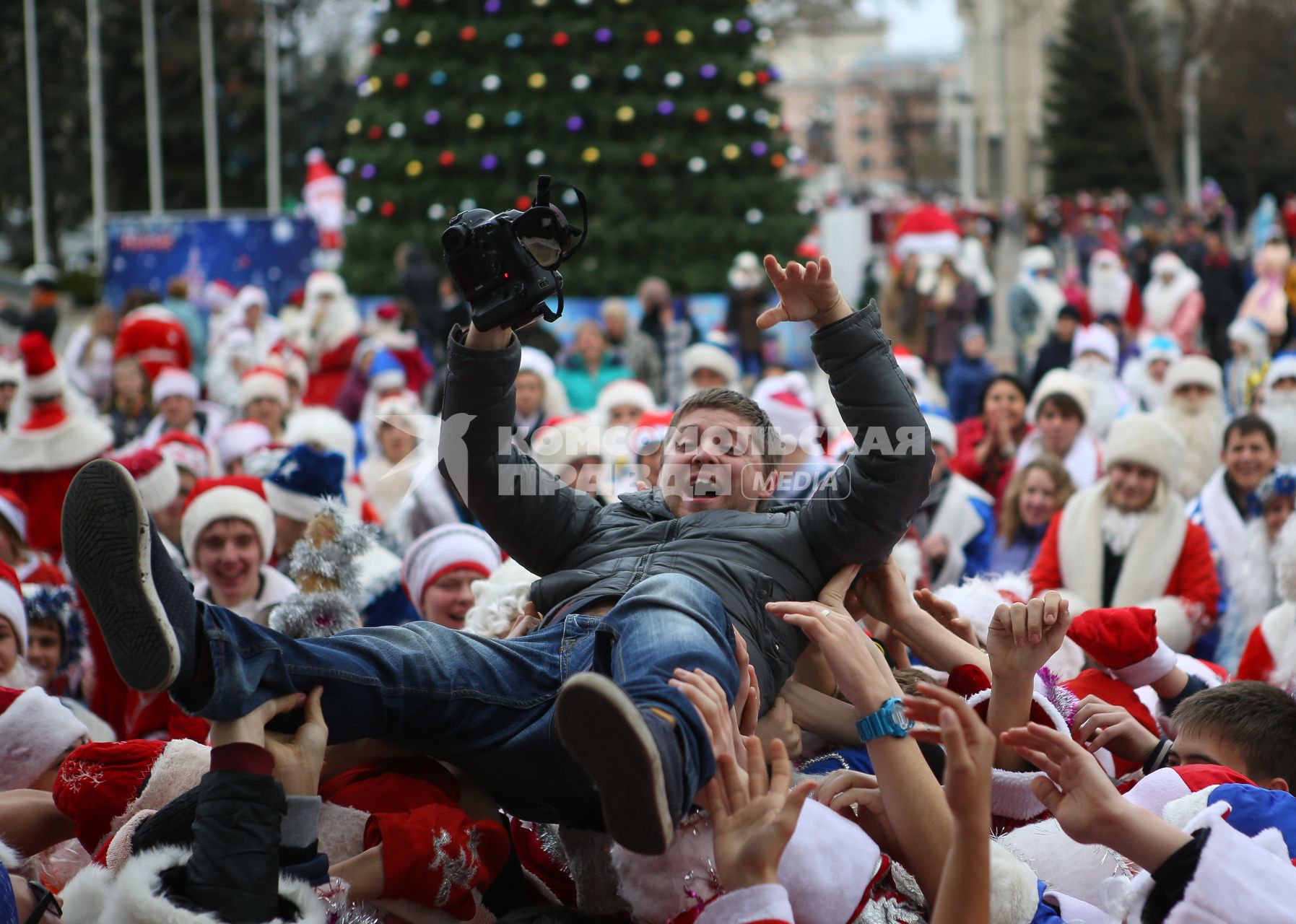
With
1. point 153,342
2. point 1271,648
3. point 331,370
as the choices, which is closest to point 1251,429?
point 1271,648

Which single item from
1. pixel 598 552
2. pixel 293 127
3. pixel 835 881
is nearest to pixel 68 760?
pixel 598 552

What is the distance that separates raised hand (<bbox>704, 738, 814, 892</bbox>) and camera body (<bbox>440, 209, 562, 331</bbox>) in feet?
4.23

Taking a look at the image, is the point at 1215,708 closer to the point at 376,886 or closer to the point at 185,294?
the point at 376,886

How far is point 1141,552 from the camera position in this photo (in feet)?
20.8

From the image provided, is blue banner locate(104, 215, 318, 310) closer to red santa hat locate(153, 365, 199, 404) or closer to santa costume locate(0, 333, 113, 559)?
red santa hat locate(153, 365, 199, 404)

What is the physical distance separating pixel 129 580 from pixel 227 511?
2.70 meters

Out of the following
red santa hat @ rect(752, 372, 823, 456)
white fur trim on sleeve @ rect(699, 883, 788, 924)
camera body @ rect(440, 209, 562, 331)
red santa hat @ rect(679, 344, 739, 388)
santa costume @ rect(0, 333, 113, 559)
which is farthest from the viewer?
red santa hat @ rect(679, 344, 739, 388)

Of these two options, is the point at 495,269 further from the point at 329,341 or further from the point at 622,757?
the point at 329,341

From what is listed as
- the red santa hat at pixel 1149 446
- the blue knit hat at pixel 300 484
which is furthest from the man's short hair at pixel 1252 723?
the blue knit hat at pixel 300 484

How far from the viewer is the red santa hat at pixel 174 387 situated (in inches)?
352

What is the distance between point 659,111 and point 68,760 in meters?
13.9

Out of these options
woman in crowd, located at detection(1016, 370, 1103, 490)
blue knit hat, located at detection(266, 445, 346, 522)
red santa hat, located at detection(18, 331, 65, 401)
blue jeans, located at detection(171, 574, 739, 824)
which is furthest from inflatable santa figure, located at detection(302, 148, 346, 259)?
blue jeans, located at detection(171, 574, 739, 824)

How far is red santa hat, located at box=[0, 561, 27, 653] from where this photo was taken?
4.58 m

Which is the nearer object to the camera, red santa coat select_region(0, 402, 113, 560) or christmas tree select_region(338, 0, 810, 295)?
red santa coat select_region(0, 402, 113, 560)
